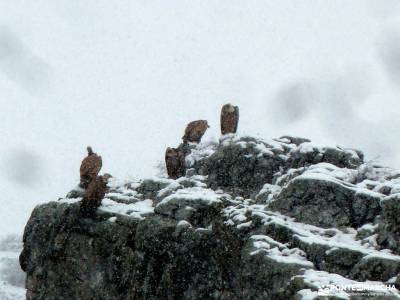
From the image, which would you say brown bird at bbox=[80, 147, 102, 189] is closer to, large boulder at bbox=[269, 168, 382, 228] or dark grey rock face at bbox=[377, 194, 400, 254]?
large boulder at bbox=[269, 168, 382, 228]

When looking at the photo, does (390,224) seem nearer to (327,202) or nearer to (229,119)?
(327,202)

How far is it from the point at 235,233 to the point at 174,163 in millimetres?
6419

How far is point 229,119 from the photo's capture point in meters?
21.6

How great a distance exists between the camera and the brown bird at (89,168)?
1842 cm

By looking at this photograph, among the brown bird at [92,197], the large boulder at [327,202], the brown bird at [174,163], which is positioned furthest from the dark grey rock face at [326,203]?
the brown bird at [92,197]

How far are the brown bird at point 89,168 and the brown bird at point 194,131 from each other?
5.74 metres

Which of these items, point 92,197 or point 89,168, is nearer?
point 92,197

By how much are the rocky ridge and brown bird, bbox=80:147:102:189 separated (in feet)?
1.69

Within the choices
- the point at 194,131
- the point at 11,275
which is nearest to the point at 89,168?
the point at 194,131

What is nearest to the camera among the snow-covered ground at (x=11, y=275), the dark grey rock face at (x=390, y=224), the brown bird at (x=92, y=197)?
the dark grey rock face at (x=390, y=224)

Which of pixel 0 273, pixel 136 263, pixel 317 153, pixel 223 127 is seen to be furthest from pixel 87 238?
pixel 0 273

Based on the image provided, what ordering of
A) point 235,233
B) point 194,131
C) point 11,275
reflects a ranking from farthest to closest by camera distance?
point 11,275, point 194,131, point 235,233

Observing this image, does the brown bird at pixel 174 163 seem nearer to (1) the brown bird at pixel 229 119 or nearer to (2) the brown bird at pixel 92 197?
(1) the brown bird at pixel 229 119

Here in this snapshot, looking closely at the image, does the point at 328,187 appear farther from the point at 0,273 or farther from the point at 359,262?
the point at 0,273
